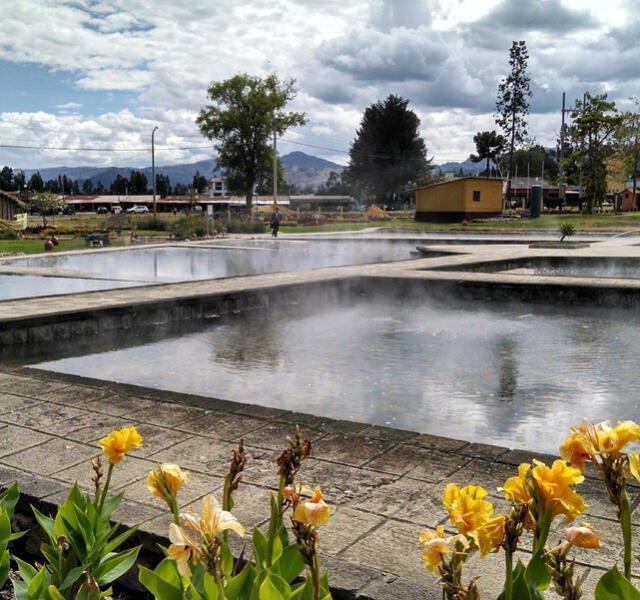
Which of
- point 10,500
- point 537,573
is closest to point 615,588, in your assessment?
point 537,573

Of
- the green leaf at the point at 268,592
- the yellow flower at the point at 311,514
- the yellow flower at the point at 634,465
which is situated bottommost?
the green leaf at the point at 268,592

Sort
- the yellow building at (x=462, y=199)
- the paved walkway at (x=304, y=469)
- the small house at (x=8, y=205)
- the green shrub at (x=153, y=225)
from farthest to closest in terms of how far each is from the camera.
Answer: the small house at (x=8, y=205) → the yellow building at (x=462, y=199) → the green shrub at (x=153, y=225) → the paved walkway at (x=304, y=469)

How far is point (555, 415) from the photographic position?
5.87 meters

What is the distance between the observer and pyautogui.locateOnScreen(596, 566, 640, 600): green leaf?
4.42 feet

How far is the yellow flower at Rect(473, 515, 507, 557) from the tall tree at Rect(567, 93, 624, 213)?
49.4 m

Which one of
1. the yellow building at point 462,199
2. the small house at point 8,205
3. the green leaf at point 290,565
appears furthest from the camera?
the small house at point 8,205

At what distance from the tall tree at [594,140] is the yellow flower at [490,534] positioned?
4942cm

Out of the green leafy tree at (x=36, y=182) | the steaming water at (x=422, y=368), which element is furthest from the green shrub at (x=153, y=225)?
the green leafy tree at (x=36, y=182)

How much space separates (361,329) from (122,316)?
3180 mm

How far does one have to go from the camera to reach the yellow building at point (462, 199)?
45.8 m

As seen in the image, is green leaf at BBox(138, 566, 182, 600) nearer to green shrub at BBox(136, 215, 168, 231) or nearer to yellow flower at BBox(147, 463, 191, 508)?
yellow flower at BBox(147, 463, 191, 508)

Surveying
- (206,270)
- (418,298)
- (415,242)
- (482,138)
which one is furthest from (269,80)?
(418,298)

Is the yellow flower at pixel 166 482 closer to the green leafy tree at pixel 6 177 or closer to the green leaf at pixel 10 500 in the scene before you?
the green leaf at pixel 10 500

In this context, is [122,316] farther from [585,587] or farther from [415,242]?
[415,242]
